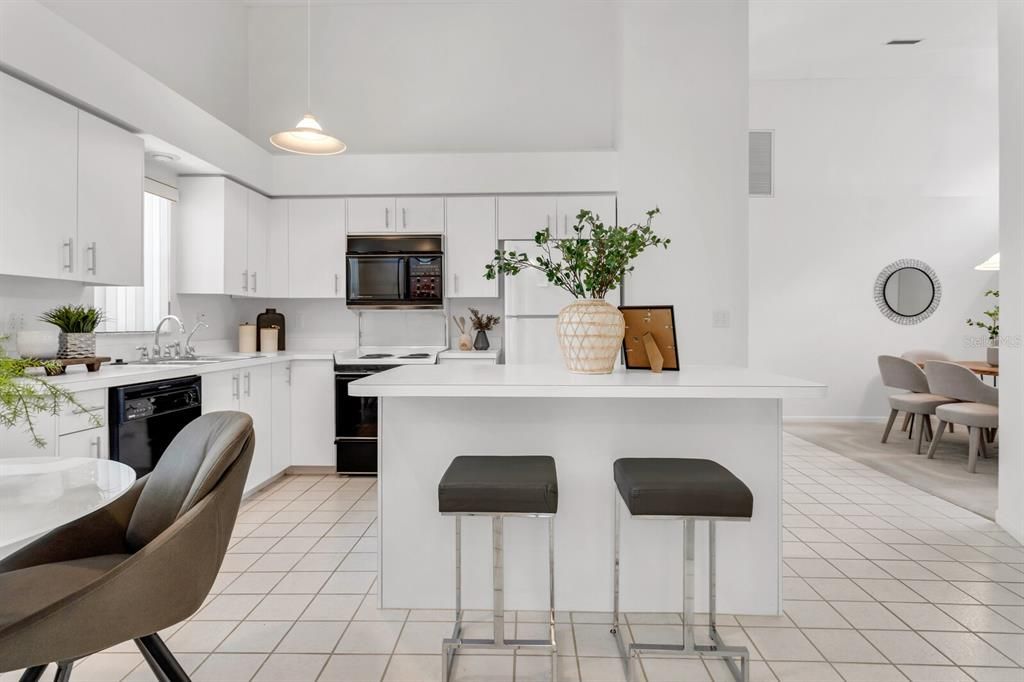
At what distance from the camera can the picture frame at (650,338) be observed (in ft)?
7.36

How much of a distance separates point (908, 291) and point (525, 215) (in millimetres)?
5071

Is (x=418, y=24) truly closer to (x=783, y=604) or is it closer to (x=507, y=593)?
(x=507, y=593)

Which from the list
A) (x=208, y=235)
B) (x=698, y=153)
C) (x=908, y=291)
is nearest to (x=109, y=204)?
(x=208, y=235)

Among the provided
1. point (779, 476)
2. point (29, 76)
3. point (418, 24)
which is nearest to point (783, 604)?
point (779, 476)

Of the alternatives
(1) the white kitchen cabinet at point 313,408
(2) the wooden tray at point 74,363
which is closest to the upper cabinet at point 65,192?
(2) the wooden tray at point 74,363

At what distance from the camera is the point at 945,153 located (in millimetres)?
6480

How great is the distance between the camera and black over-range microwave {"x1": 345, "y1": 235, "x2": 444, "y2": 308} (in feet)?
14.4

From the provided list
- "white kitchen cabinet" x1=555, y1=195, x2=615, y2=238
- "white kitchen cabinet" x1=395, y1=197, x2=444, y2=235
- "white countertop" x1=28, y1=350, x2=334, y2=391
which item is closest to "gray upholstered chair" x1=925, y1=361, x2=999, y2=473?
"white kitchen cabinet" x1=555, y1=195, x2=615, y2=238

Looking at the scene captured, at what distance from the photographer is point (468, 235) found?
4.43 m

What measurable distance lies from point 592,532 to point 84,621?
1615 mm

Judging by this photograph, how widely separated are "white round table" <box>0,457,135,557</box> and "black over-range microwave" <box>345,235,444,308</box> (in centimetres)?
304

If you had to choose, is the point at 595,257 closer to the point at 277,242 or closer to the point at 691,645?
the point at 691,645

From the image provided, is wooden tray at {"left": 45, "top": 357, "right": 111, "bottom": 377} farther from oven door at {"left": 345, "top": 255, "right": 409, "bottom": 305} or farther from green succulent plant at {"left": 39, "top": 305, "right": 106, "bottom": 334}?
oven door at {"left": 345, "top": 255, "right": 409, "bottom": 305}

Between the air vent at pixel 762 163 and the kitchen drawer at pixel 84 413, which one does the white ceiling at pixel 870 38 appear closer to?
the air vent at pixel 762 163
